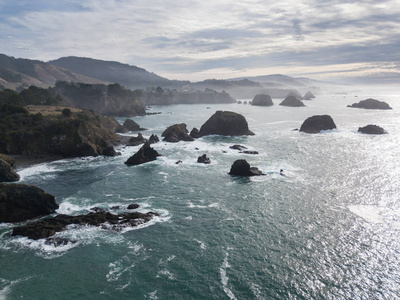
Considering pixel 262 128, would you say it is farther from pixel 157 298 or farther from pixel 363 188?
pixel 157 298

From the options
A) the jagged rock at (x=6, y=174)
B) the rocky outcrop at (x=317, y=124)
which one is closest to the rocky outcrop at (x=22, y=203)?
the jagged rock at (x=6, y=174)

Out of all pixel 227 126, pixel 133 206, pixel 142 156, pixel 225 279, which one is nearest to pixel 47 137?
pixel 142 156

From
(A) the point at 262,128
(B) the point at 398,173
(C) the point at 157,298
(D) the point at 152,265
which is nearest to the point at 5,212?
(D) the point at 152,265

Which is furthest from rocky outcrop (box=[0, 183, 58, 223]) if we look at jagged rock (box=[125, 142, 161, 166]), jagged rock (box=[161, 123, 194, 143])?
jagged rock (box=[161, 123, 194, 143])

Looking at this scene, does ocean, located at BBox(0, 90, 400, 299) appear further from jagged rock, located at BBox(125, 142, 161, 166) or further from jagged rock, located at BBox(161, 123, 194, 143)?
jagged rock, located at BBox(161, 123, 194, 143)

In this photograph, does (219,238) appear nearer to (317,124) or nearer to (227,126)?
(227,126)
